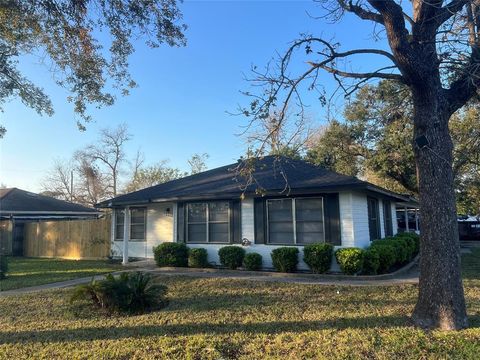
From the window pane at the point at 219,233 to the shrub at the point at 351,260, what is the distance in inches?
162

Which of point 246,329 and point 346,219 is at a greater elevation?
point 346,219

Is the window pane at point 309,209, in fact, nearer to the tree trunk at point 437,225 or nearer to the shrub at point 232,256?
the shrub at point 232,256

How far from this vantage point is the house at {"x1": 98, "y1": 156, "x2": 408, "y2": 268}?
10.8 metres

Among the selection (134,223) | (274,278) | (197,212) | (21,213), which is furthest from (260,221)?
(21,213)

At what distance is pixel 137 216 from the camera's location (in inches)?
603

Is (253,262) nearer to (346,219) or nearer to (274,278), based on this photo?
(274,278)

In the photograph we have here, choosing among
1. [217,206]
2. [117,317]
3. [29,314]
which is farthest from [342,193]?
[29,314]

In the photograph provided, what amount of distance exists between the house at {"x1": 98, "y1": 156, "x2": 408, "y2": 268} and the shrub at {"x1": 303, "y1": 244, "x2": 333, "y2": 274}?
0.52 meters

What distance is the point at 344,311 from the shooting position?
20.4 feet

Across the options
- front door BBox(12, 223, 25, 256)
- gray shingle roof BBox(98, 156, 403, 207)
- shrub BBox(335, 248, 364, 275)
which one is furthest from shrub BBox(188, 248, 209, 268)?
front door BBox(12, 223, 25, 256)

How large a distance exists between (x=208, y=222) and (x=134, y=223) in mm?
4263

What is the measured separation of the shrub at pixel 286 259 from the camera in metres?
10.7

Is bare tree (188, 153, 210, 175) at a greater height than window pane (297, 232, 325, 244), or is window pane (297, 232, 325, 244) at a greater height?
bare tree (188, 153, 210, 175)

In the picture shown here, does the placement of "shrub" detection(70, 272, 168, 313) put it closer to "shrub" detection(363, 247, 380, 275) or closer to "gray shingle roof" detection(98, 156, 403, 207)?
"gray shingle roof" detection(98, 156, 403, 207)
